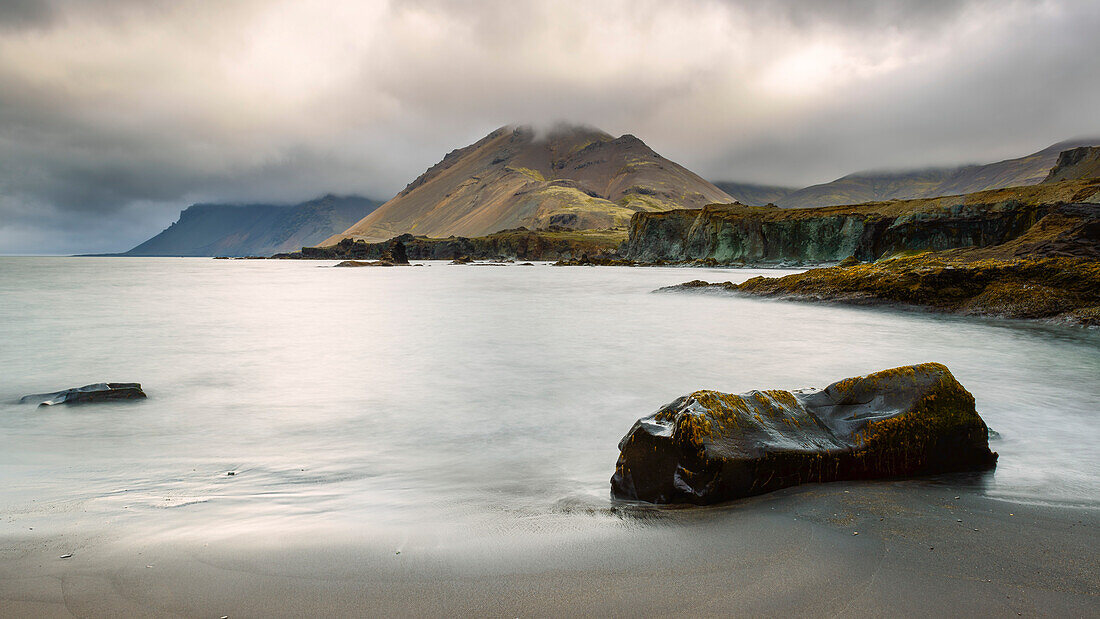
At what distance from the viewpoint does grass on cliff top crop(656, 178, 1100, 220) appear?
41.8 meters

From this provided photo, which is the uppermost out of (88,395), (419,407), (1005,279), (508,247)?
(508,247)

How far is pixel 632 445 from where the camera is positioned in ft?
13.8

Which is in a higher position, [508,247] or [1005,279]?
[508,247]

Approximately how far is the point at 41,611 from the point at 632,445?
3415 mm

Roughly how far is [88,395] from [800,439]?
9.18 m

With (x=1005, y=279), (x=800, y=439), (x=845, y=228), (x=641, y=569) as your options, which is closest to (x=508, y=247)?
(x=845, y=228)

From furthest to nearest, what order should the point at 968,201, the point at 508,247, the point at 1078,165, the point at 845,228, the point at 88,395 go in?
the point at 508,247 → the point at 1078,165 → the point at 845,228 → the point at 968,201 → the point at 88,395

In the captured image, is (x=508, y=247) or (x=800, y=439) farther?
(x=508, y=247)

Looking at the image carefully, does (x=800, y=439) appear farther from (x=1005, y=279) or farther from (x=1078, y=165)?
(x=1078, y=165)

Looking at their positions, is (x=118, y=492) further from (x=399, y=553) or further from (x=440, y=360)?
(x=440, y=360)

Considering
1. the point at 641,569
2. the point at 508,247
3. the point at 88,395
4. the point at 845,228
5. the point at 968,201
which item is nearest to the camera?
the point at 641,569

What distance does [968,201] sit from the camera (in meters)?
50.2

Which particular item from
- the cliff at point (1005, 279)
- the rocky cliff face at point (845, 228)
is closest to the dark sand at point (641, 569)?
the cliff at point (1005, 279)

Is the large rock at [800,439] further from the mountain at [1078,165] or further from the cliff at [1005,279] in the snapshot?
the mountain at [1078,165]
